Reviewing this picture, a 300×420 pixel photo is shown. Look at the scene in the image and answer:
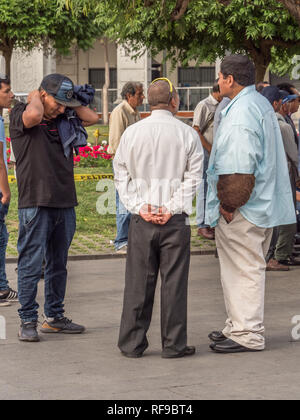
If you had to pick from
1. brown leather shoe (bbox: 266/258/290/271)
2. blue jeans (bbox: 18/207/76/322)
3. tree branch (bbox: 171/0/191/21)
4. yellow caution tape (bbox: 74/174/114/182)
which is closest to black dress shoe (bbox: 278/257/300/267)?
brown leather shoe (bbox: 266/258/290/271)

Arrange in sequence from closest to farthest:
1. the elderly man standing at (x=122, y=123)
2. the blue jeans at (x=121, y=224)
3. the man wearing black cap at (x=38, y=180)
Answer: the man wearing black cap at (x=38, y=180), the blue jeans at (x=121, y=224), the elderly man standing at (x=122, y=123)

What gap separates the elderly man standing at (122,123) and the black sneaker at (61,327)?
3.97m

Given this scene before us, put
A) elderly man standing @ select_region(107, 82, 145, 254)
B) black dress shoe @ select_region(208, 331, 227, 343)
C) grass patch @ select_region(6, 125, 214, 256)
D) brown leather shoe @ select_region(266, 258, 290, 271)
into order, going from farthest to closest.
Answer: grass patch @ select_region(6, 125, 214, 256)
elderly man standing @ select_region(107, 82, 145, 254)
brown leather shoe @ select_region(266, 258, 290, 271)
black dress shoe @ select_region(208, 331, 227, 343)

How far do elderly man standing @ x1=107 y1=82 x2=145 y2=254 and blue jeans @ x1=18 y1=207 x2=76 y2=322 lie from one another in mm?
3975

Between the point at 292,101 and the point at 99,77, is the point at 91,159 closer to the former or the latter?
the point at 292,101

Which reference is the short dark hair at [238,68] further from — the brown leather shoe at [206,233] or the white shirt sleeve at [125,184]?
the brown leather shoe at [206,233]

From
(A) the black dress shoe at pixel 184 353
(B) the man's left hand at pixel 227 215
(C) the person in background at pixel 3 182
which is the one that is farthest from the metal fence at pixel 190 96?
(A) the black dress shoe at pixel 184 353

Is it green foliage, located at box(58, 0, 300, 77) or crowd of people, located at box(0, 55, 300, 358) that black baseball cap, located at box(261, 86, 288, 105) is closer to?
crowd of people, located at box(0, 55, 300, 358)

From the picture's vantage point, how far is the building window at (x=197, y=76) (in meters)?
54.4

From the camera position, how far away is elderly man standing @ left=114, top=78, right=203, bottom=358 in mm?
6785

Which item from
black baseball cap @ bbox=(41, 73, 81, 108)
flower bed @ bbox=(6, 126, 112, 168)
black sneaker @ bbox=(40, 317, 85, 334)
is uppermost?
black baseball cap @ bbox=(41, 73, 81, 108)

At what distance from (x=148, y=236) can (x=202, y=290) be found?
2913mm

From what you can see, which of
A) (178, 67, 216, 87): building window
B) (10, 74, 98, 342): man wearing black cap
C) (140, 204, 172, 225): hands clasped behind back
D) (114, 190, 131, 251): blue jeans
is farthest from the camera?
(178, 67, 216, 87): building window
